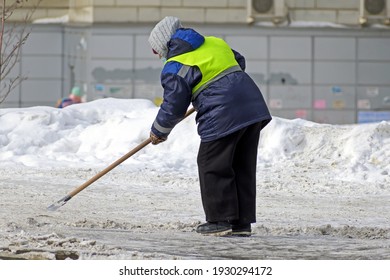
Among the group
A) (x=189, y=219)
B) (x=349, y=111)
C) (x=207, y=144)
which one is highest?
(x=207, y=144)

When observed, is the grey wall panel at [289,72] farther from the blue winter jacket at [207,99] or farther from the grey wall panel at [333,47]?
the blue winter jacket at [207,99]

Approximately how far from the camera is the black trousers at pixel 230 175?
9.80 metres

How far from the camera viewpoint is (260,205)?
1258 centimetres

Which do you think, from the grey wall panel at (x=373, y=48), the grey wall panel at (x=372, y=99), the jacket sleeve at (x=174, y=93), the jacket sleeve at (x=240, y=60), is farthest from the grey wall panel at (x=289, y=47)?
the jacket sleeve at (x=174, y=93)

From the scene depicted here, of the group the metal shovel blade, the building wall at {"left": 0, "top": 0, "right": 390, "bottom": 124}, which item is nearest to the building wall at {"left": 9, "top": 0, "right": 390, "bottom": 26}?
the building wall at {"left": 0, "top": 0, "right": 390, "bottom": 124}

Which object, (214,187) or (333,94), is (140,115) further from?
(333,94)

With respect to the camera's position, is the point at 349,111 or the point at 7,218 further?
the point at 349,111

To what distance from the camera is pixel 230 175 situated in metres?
9.85

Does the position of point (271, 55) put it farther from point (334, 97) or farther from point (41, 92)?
point (41, 92)

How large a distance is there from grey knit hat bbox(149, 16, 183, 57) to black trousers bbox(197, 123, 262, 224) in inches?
28.8

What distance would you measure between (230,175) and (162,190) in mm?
3816

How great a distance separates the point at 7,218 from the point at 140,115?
22.4 ft

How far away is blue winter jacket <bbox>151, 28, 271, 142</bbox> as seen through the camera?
9.66 m

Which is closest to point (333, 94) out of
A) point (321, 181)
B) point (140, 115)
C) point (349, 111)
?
point (349, 111)
